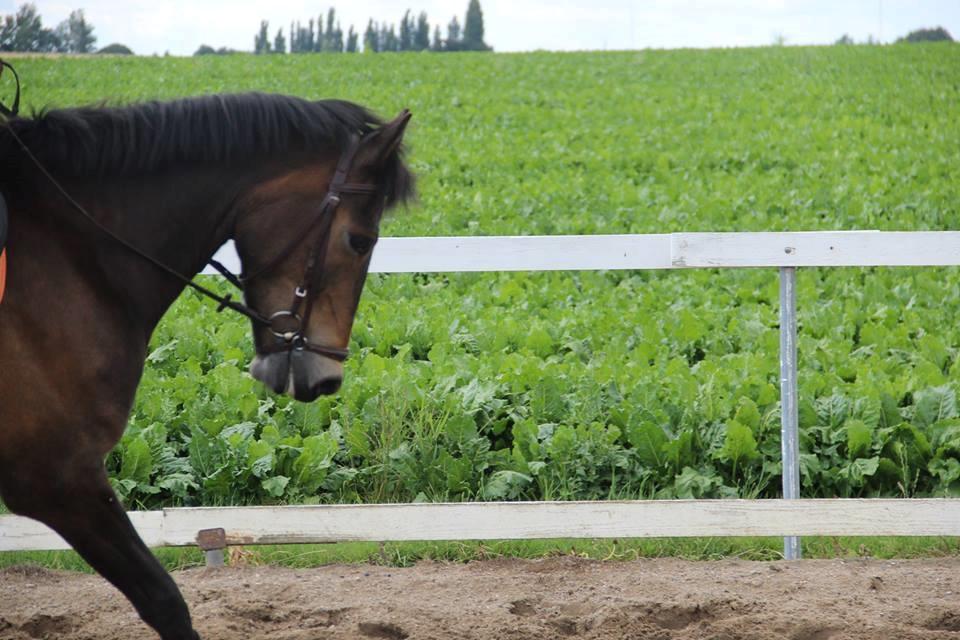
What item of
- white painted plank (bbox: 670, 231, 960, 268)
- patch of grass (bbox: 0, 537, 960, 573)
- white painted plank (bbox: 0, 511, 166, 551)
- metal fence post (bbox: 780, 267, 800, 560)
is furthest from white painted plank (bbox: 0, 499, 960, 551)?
white painted plank (bbox: 670, 231, 960, 268)

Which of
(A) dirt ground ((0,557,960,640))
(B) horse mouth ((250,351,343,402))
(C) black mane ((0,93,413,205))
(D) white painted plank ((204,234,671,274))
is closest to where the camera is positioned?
(B) horse mouth ((250,351,343,402))

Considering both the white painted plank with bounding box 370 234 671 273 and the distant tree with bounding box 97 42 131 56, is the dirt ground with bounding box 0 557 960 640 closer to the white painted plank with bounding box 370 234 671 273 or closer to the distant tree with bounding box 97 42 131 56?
the white painted plank with bounding box 370 234 671 273

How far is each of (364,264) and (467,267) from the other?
93.0 inches

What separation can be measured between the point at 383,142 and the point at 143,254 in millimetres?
856

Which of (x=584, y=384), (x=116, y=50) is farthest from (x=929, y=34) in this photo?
(x=584, y=384)

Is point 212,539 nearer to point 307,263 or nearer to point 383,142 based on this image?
point 307,263

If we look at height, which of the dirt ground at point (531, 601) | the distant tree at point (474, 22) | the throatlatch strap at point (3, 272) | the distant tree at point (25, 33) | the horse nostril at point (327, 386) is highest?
the distant tree at point (474, 22)

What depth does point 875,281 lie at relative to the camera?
36.2ft

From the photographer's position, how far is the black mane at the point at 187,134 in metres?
3.72

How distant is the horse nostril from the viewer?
3.61m

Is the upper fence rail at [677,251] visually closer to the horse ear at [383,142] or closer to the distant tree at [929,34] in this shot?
the horse ear at [383,142]

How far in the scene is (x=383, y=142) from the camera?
146 inches

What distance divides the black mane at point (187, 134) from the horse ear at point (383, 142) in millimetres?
70

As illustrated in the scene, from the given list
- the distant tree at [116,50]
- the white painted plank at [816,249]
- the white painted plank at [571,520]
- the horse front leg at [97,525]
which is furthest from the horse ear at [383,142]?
the distant tree at [116,50]
